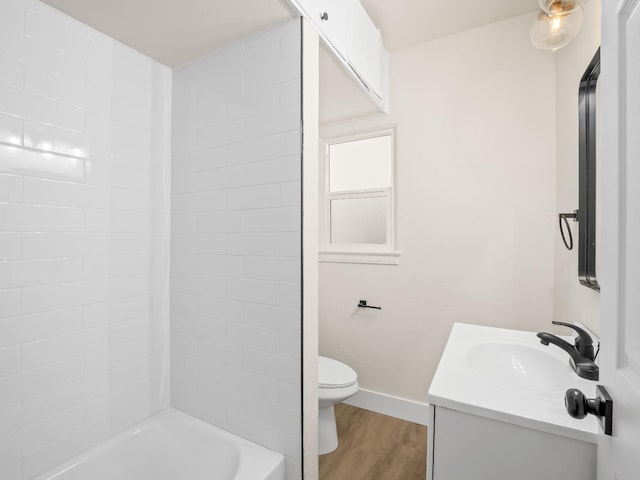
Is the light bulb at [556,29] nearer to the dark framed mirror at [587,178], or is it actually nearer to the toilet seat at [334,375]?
the dark framed mirror at [587,178]

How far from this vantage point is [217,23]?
4.25 ft

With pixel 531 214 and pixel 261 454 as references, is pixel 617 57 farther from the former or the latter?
pixel 261 454

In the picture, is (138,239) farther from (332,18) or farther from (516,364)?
(516,364)

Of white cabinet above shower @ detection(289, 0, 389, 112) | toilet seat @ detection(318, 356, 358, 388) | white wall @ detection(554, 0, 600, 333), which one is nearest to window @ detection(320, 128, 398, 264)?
white cabinet above shower @ detection(289, 0, 389, 112)

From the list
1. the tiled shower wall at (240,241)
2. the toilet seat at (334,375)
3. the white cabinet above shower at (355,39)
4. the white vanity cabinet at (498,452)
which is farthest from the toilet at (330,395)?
the white cabinet above shower at (355,39)

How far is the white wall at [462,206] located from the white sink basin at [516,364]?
0.60 metres

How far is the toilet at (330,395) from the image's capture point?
1850 millimetres

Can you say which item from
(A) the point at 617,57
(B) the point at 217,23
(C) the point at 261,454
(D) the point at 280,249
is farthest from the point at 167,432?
(A) the point at 617,57

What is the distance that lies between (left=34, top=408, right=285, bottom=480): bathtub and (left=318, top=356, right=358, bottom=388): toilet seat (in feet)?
1.94

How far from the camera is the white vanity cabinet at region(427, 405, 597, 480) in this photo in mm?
823

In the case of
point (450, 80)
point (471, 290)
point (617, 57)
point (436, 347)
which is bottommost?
point (436, 347)

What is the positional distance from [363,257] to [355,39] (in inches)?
54.8

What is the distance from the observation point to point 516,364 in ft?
4.57

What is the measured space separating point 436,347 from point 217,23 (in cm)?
218
